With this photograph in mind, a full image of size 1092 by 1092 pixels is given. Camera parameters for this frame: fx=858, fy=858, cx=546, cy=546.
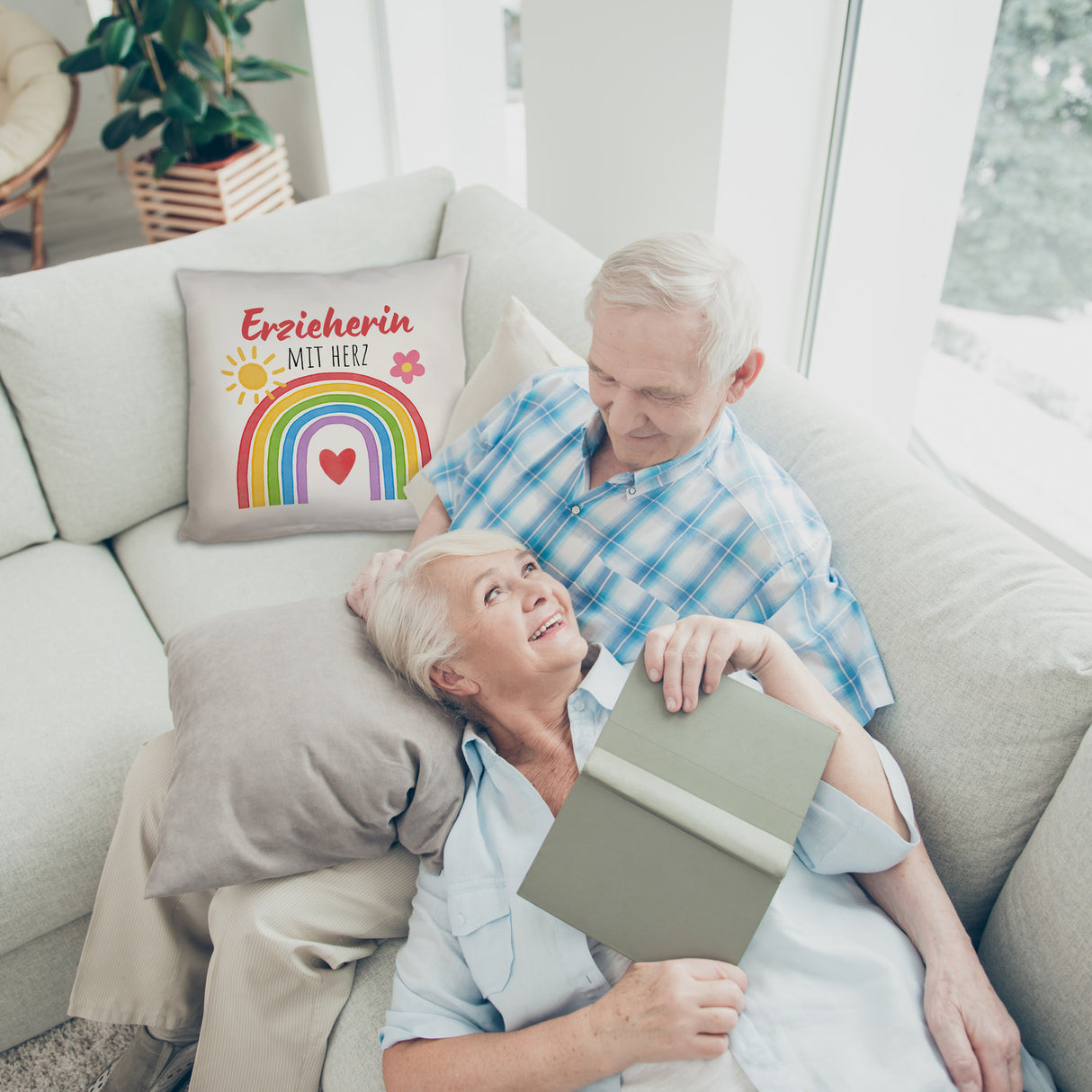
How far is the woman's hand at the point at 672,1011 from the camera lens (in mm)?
826

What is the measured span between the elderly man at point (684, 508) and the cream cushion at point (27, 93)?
2.90m

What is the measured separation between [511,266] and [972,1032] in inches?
58.9

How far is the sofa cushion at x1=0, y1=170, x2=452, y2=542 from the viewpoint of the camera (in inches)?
62.7

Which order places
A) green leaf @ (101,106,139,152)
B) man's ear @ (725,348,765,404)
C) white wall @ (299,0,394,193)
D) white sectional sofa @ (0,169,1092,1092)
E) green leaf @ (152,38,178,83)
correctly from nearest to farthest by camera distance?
white sectional sofa @ (0,169,1092,1092) → man's ear @ (725,348,765,404) → green leaf @ (152,38,178,83) → green leaf @ (101,106,139,152) → white wall @ (299,0,394,193)

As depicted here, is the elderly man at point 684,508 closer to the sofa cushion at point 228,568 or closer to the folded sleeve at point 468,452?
the folded sleeve at point 468,452

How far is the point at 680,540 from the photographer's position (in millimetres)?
1203

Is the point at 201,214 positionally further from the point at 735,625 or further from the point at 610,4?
the point at 735,625

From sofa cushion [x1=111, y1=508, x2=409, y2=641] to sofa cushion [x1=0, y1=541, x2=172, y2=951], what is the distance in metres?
0.05

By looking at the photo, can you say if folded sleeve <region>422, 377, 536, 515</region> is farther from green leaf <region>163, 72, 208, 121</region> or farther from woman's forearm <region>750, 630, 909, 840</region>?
green leaf <region>163, 72, 208, 121</region>

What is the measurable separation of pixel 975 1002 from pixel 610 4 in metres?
1.93

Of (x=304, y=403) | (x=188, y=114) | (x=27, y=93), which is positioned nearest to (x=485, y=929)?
(x=304, y=403)

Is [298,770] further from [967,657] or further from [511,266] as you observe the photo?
[511,266]

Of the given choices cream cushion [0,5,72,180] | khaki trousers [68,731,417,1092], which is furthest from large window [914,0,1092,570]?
cream cushion [0,5,72,180]

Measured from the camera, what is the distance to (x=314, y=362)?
166cm
